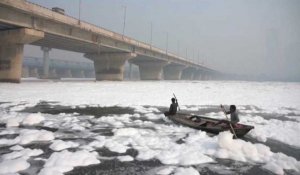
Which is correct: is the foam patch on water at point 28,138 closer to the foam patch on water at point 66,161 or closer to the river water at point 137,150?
the river water at point 137,150

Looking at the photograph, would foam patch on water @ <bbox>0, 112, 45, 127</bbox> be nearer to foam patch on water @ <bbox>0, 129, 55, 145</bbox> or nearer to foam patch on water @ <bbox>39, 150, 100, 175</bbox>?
foam patch on water @ <bbox>0, 129, 55, 145</bbox>

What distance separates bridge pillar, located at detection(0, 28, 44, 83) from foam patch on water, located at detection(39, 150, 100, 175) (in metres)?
25.4

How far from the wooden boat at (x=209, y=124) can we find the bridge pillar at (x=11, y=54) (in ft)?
75.6

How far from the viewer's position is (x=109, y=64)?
52594 millimetres

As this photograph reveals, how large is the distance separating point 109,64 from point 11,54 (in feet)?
77.8

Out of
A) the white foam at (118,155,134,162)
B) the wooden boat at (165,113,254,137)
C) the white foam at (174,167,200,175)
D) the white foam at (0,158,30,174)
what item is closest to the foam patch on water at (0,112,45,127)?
the white foam at (0,158,30,174)

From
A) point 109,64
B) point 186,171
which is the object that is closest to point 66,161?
point 186,171

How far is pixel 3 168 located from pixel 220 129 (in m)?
7.28

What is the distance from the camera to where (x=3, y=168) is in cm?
618

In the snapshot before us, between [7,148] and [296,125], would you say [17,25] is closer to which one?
[7,148]

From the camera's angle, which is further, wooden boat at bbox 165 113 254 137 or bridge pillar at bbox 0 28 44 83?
bridge pillar at bbox 0 28 44 83

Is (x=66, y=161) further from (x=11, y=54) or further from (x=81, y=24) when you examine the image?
(x=81, y=24)

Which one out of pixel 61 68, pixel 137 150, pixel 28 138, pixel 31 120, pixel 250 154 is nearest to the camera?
pixel 250 154

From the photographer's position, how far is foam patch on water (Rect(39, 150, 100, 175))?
628 centimetres
